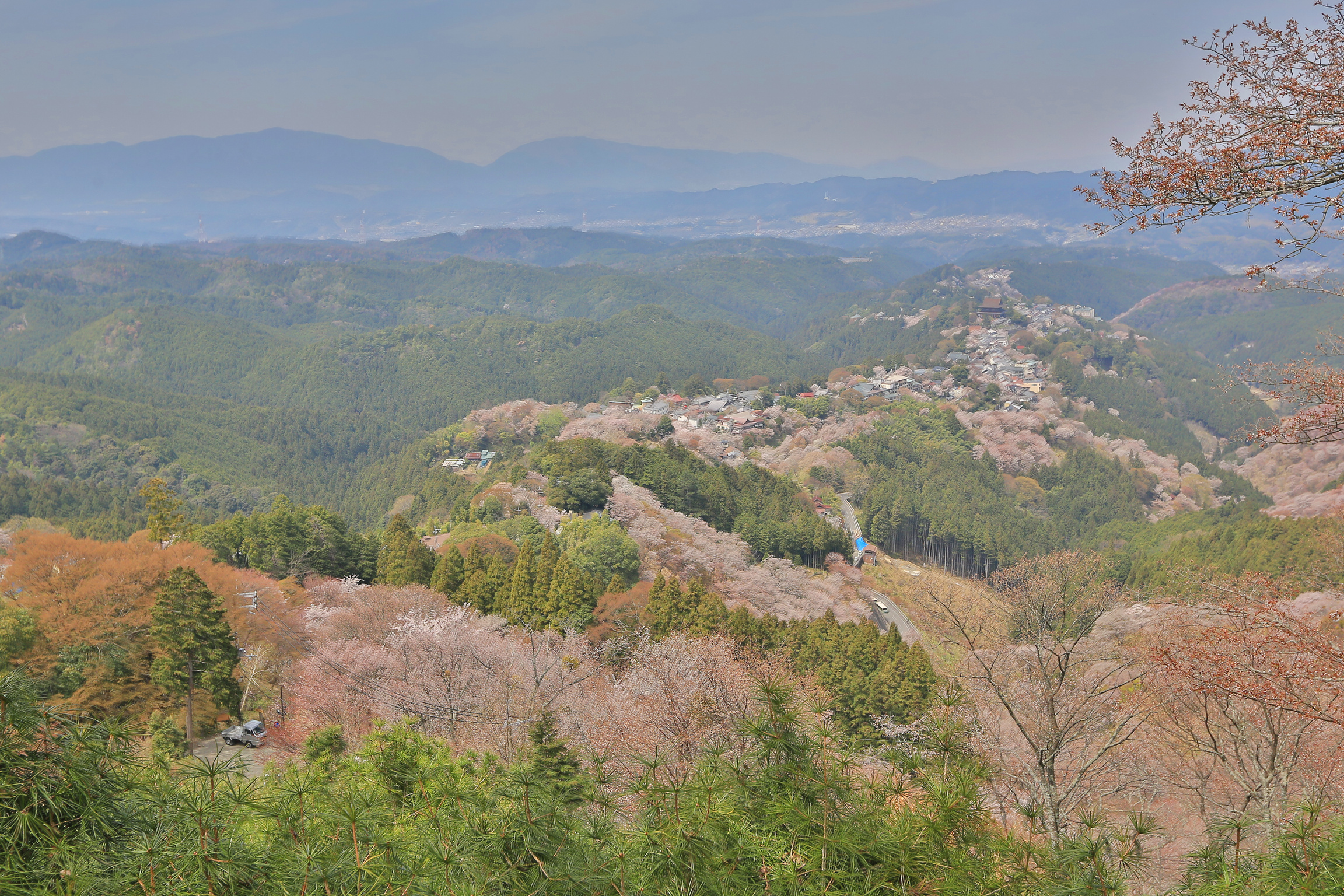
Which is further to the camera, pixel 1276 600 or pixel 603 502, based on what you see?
pixel 603 502

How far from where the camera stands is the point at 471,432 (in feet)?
249

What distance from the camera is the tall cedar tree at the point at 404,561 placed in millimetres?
28922

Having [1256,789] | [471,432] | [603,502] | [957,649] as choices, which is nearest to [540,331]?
[471,432]

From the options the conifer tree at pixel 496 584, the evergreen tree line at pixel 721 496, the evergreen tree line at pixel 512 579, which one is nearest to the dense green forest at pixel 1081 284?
the evergreen tree line at pixel 721 496

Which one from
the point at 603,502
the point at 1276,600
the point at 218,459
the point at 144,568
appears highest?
the point at 1276,600

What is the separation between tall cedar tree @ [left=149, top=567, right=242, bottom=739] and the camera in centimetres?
1753

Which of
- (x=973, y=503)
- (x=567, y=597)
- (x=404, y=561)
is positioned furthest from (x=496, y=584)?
(x=973, y=503)

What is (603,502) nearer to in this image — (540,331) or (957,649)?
(957,649)

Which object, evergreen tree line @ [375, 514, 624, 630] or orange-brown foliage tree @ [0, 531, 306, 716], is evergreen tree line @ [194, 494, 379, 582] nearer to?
evergreen tree line @ [375, 514, 624, 630]

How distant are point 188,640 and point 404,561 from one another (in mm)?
12100

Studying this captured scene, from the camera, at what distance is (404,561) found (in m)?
29.5

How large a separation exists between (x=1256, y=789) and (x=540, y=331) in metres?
130

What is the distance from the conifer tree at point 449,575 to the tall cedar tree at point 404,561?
0.67m

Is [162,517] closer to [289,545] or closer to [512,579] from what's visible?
[289,545]
